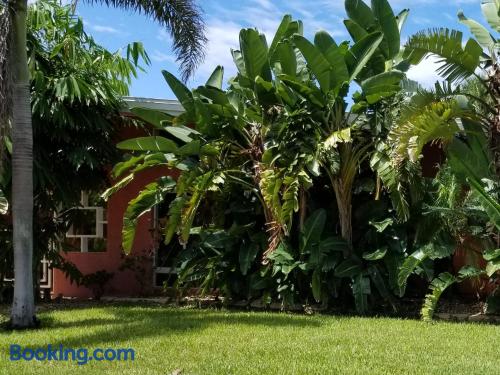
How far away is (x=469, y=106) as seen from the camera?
9.67 m

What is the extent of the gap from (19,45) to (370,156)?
537 centimetres

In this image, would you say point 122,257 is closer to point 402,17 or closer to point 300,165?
point 300,165

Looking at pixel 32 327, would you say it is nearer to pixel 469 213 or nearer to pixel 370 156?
pixel 370 156

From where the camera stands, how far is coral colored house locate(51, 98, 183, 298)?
1337cm

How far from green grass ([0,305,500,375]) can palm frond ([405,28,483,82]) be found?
350 centimetres

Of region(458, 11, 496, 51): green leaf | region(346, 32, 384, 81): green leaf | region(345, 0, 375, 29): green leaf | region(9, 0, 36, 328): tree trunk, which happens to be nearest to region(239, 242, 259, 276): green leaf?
region(346, 32, 384, 81): green leaf

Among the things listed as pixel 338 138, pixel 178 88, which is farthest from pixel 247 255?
pixel 178 88

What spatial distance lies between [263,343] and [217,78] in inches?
226

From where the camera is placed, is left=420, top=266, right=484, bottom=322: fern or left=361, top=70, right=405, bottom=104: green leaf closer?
left=420, top=266, right=484, bottom=322: fern

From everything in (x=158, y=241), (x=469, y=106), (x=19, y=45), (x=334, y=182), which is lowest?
(x=158, y=241)

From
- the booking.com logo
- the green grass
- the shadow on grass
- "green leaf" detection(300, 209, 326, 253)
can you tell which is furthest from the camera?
"green leaf" detection(300, 209, 326, 253)

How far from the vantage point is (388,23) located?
10492mm

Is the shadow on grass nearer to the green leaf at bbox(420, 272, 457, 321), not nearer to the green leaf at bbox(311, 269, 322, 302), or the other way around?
the green leaf at bbox(311, 269, 322, 302)

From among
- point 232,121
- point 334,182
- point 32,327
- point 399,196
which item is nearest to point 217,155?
point 232,121
